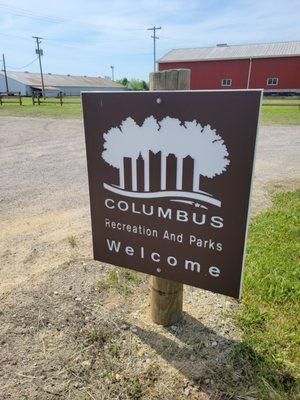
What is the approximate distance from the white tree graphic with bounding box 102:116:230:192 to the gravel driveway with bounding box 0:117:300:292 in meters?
1.64

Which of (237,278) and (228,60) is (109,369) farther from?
(228,60)

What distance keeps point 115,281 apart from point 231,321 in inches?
39.8

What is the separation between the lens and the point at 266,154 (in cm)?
876

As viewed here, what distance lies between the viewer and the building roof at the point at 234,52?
1500 inches

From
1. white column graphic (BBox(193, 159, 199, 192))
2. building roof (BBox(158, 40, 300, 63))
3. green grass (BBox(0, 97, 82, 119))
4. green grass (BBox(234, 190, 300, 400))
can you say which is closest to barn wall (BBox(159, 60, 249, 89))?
building roof (BBox(158, 40, 300, 63))

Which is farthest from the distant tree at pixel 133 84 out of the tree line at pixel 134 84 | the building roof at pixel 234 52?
the building roof at pixel 234 52

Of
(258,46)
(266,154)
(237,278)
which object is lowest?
(266,154)

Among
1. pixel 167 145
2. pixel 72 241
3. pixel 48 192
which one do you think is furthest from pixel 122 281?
pixel 48 192

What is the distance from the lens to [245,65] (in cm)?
3888

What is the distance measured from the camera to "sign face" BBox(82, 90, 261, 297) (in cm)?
174

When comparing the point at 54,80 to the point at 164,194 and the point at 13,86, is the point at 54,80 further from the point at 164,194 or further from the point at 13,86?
the point at 164,194

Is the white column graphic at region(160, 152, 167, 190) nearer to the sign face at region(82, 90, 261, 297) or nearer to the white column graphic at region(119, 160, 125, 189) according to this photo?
the sign face at region(82, 90, 261, 297)

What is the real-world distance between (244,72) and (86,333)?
41.4 meters

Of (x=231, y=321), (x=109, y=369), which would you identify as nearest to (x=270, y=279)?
(x=231, y=321)
